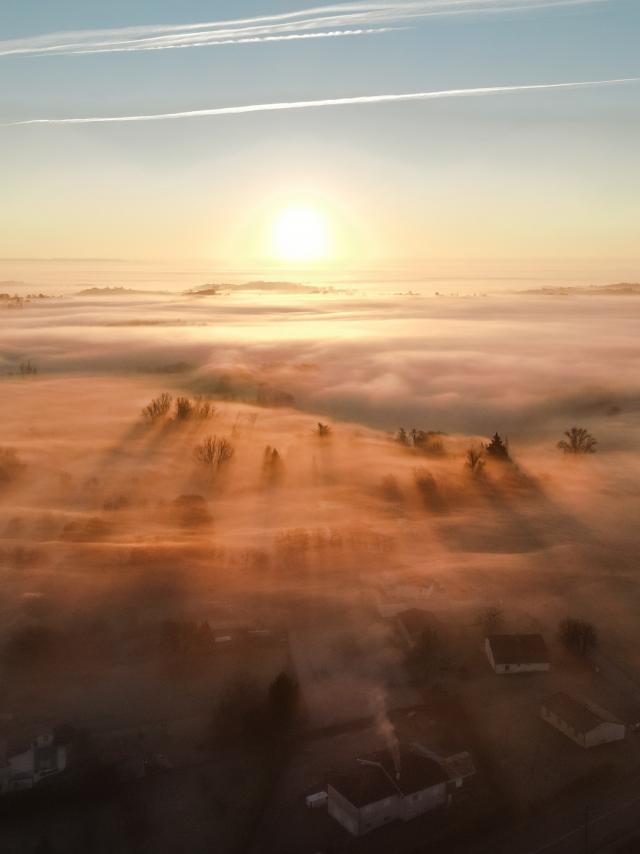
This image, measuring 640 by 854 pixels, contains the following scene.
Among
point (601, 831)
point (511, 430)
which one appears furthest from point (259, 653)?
point (511, 430)

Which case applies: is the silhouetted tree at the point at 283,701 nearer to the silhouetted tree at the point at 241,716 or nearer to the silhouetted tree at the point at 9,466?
the silhouetted tree at the point at 241,716

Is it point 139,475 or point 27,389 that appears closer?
point 139,475

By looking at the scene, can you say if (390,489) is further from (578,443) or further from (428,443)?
(578,443)

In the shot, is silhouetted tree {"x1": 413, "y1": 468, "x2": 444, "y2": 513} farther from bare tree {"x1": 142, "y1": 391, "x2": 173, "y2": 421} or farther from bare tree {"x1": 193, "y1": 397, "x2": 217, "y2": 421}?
bare tree {"x1": 142, "y1": 391, "x2": 173, "y2": 421}

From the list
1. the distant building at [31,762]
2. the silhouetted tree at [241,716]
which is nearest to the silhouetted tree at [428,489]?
the silhouetted tree at [241,716]

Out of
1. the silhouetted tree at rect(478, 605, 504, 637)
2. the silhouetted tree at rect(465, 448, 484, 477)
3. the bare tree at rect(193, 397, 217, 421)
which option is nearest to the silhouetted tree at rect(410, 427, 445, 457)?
the silhouetted tree at rect(465, 448, 484, 477)

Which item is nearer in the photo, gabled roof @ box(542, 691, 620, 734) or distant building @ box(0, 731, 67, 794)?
distant building @ box(0, 731, 67, 794)

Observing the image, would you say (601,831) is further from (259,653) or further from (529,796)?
(259,653)
